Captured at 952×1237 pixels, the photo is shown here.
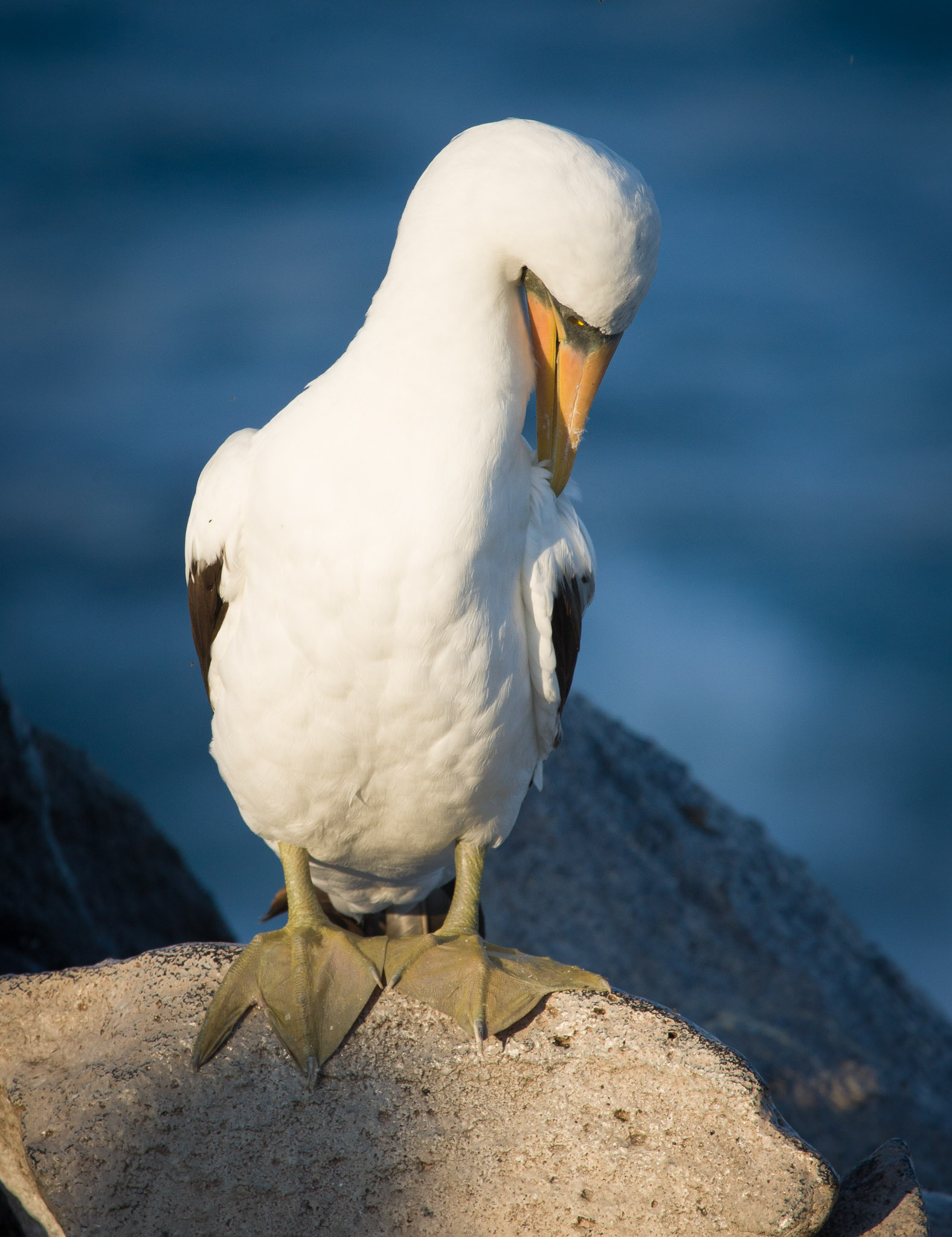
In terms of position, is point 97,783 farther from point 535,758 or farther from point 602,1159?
point 602,1159

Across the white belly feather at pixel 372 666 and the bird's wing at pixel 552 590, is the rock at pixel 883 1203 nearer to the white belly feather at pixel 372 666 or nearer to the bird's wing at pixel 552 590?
the white belly feather at pixel 372 666

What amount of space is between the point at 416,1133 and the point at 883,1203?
4.97ft

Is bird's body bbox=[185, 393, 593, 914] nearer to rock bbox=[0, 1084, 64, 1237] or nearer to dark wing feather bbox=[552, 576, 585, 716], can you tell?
dark wing feather bbox=[552, 576, 585, 716]

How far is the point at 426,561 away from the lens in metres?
3.16

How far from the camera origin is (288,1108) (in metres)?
3.20

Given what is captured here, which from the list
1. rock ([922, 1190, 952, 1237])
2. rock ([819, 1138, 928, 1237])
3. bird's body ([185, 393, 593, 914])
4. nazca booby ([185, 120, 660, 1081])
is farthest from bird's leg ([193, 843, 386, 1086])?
rock ([922, 1190, 952, 1237])

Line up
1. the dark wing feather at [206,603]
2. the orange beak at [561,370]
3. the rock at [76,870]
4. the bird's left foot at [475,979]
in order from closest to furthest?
1. the orange beak at [561,370]
2. the bird's left foot at [475,979]
3. the dark wing feather at [206,603]
4. the rock at [76,870]

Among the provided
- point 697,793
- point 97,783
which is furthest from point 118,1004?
point 697,793

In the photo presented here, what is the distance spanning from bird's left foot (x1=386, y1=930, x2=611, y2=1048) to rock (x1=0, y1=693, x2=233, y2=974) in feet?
8.16

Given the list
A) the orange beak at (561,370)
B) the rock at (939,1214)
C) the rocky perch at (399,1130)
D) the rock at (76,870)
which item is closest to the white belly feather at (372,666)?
the orange beak at (561,370)

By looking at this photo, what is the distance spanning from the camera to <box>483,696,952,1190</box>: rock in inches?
236

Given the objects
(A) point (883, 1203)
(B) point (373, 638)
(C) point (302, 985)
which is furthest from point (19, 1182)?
(A) point (883, 1203)

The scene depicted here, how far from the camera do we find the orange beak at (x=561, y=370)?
323cm

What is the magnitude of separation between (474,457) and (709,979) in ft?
14.1
